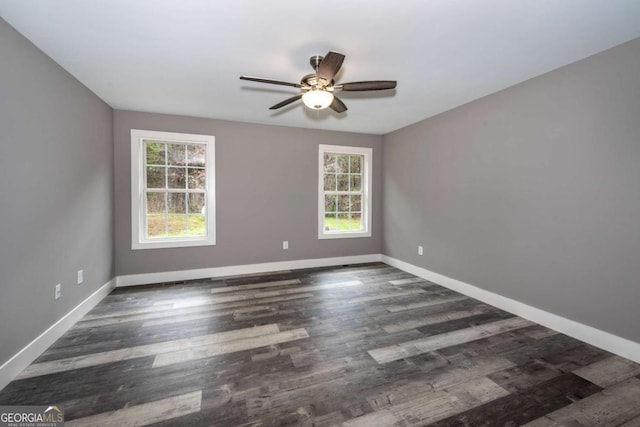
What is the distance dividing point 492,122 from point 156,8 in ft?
11.1

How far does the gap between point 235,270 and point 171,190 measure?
1.56m

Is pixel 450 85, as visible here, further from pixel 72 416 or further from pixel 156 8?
pixel 72 416

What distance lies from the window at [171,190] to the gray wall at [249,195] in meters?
0.10

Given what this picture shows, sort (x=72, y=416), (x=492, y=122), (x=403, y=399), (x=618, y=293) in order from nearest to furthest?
(x=72, y=416)
(x=403, y=399)
(x=618, y=293)
(x=492, y=122)

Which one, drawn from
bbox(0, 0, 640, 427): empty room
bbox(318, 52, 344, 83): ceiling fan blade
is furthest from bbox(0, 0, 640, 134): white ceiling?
bbox(318, 52, 344, 83): ceiling fan blade

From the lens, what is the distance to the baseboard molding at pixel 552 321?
212 centimetres

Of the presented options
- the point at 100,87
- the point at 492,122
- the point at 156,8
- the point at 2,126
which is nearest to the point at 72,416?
the point at 2,126

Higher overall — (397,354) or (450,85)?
(450,85)

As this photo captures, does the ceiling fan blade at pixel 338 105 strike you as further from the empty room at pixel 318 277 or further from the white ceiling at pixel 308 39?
the white ceiling at pixel 308 39

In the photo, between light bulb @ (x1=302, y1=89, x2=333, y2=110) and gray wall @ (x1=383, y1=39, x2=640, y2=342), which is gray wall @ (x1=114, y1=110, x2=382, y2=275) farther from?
light bulb @ (x1=302, y1=89, x2=333, y2=110)

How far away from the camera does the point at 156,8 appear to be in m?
1.74

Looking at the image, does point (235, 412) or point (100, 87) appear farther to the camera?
point (100, 87)

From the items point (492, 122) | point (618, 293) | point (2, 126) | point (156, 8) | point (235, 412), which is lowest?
point (235, 412)

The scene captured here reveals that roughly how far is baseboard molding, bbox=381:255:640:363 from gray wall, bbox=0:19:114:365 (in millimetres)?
4356
